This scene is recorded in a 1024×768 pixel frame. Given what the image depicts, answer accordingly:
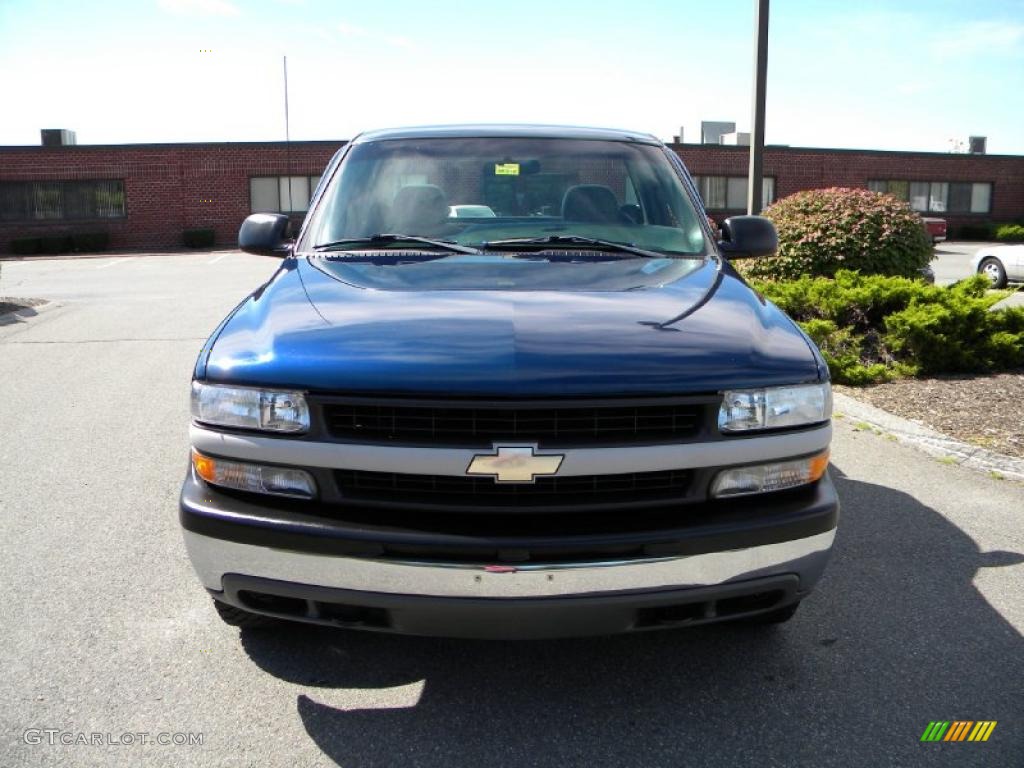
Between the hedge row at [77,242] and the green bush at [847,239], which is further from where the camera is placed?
the hedge row at [77,242]

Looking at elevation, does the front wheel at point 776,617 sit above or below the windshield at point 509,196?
below

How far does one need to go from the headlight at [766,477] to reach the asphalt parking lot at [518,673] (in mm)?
723

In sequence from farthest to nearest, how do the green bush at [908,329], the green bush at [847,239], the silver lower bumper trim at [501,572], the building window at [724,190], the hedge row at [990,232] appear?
the building window at [724,190] → the hedge row at [990,232] → the green bush at [847,239] → the green bush at [908,329] → the silver lower bumper trim at [501,572]

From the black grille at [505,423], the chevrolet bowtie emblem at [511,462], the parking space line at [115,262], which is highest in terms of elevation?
the black grille at [505,423]

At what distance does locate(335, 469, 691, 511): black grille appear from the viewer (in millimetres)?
2604

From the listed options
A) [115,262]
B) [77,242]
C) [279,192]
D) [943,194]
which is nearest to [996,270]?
[115,262]

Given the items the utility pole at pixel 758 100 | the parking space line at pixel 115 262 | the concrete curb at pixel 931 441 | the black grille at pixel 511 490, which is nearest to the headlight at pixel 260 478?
the black grille at pixel 511 490

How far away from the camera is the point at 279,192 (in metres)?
36.0

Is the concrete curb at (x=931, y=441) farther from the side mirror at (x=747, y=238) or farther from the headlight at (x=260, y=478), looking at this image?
the headlight at (x=260, y=478)

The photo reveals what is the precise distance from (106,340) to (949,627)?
387 inches

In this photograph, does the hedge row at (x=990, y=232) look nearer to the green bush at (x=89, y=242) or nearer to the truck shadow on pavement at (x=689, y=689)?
the green bush at (x=89, y=242)

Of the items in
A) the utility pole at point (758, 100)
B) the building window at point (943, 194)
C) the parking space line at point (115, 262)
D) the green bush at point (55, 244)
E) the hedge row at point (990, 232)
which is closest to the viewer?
the utility pole at point (758, 100)

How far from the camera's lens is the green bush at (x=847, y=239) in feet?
31.6

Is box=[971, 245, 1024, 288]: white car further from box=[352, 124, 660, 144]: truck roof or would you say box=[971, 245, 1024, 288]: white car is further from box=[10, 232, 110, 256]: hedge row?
box=[10, 232, 110, 256]: hedge row
